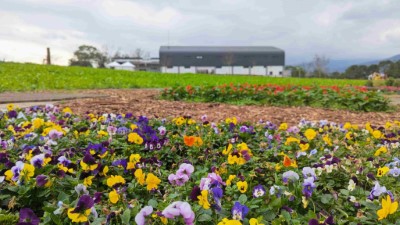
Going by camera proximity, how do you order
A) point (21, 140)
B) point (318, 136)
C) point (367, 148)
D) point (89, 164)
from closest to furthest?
point (89, 164) < point (21, 140) < point (367, 148) < point (318, 136)

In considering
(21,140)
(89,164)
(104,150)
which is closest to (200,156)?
(104,150)

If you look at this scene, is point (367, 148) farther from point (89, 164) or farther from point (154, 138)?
point (89, 164)

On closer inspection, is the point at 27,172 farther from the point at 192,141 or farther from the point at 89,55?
the point at 89,55

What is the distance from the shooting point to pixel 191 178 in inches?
83.9

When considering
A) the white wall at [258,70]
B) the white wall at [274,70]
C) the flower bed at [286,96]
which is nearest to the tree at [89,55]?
the white wall at [258,70]

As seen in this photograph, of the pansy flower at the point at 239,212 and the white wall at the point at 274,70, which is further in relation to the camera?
the white wall at the point at 274,70

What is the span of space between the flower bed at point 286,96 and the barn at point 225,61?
207ft

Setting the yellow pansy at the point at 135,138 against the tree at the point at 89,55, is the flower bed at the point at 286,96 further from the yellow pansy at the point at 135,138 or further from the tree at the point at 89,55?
the tree at the point at 89,55

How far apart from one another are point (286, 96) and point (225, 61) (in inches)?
2518

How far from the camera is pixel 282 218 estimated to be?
1505mm

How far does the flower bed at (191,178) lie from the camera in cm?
154

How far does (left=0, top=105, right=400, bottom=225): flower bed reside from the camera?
1.54 meters

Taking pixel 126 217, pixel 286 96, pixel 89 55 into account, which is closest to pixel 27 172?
pixel 126 217

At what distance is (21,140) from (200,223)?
178 centimetres
